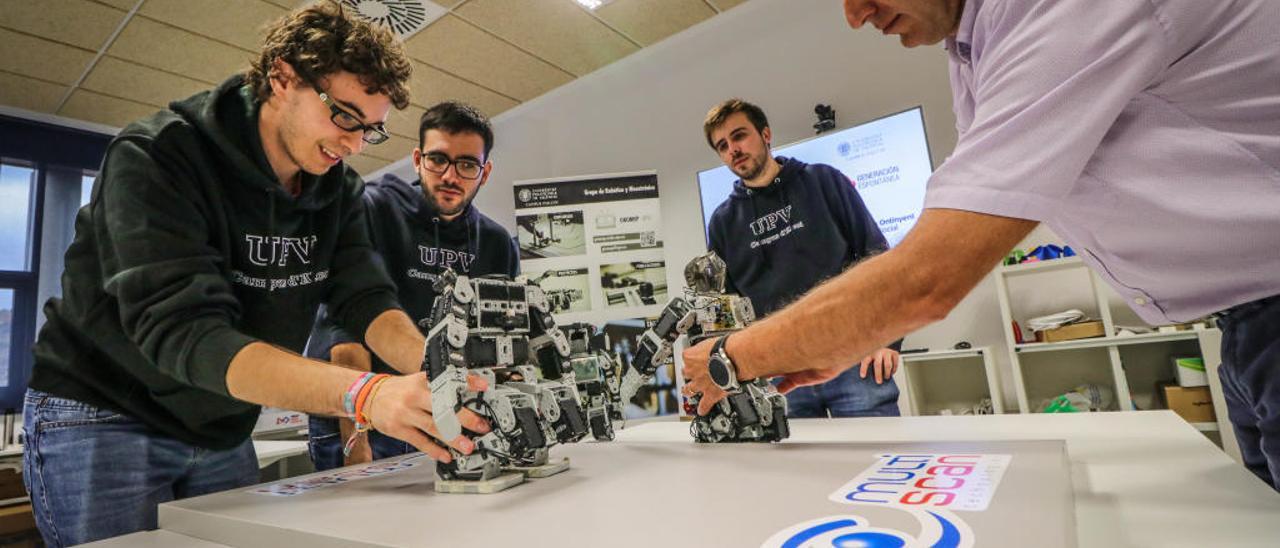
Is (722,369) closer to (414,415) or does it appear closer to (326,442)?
(414,415)

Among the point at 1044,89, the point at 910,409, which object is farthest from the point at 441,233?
the point at 910,409

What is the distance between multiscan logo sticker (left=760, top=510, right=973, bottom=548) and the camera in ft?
2.12

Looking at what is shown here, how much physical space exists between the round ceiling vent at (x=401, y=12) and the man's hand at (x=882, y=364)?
3.75m

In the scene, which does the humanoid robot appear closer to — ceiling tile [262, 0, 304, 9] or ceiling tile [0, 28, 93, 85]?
ceiling tile [262, 0, 304, 9]

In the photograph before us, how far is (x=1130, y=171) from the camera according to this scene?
2.60 feet

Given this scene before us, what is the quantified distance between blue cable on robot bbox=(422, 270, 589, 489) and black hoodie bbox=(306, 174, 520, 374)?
1.11 m

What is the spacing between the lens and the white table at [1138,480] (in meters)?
0.70

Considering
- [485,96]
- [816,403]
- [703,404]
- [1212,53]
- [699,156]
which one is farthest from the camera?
[485,96]

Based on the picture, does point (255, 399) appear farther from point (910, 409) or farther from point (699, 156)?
point (699, 156)

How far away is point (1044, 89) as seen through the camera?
0.76 metres

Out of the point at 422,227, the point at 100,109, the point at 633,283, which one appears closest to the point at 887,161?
the point at 633,283

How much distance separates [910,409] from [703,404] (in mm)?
2817

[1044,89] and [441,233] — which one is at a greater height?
[441,233]

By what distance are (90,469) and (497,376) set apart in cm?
88
